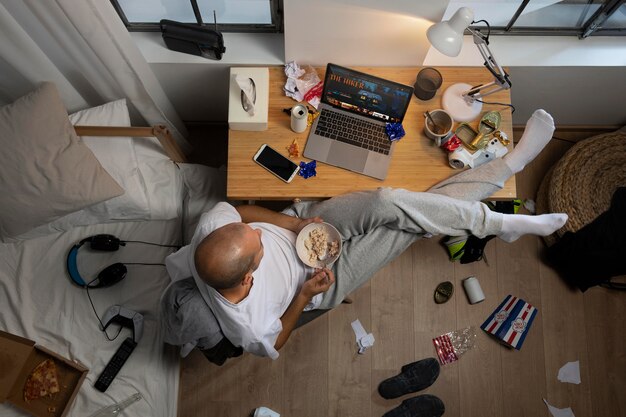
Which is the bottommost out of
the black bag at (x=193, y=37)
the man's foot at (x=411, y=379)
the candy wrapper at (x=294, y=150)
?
the man's foot at (x=411, y=379)

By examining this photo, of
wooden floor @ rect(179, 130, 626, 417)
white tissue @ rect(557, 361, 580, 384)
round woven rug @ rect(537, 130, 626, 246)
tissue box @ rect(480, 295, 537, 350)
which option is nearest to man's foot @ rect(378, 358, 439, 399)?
wooden floor @ rect(179, 130, 626, 417)

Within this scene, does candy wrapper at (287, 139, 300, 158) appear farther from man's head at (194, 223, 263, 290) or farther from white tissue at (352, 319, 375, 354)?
white tissue at (352, 319, 375, 354)

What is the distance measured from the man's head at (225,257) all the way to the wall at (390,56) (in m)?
0.82

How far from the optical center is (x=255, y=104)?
5.89 ft

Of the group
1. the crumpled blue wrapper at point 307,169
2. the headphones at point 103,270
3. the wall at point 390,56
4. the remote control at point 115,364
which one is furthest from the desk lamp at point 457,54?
the remote control at point 115,364

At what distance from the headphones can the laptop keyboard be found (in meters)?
0.95

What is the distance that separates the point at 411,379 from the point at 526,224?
0.96 meters

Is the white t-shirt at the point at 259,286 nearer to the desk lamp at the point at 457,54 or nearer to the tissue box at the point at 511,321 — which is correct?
the desk lamp at the point at 457,54

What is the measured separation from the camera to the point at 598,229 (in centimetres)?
214

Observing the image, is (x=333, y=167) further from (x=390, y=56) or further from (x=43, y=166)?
(x=43, y=166)

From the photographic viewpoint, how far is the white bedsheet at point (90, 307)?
1.80 m

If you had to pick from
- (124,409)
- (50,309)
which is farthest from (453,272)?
(50,309)

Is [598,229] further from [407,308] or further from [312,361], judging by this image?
[312,361]

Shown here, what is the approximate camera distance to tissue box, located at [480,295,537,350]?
2.31 meters
